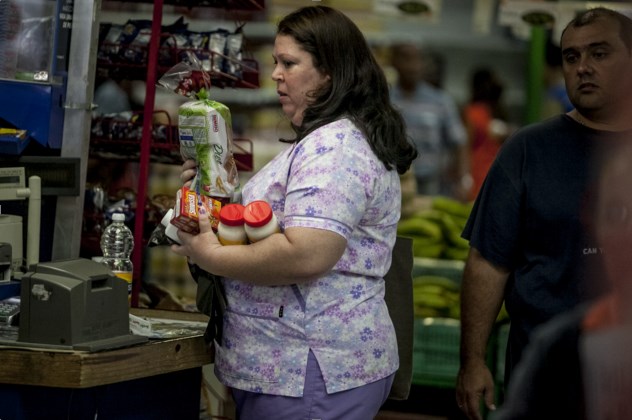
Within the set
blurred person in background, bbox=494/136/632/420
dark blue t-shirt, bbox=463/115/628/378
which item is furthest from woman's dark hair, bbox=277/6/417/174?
blurred person in background, bbox=494/136/632/420

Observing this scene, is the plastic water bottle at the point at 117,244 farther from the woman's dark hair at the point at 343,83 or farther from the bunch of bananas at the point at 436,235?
the bunch of bananas at the point at 436,235

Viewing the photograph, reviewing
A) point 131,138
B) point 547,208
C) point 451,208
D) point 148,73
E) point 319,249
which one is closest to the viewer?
point 319,249

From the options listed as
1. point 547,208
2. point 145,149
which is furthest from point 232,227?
point 547,208

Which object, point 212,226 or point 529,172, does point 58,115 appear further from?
point 529,172

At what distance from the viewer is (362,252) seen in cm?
301

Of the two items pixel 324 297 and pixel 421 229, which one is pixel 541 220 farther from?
pixel 421 229

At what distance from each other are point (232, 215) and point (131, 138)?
1.21m

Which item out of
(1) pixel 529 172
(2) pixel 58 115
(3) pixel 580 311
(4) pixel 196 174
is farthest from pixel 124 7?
(3) pixel 580 311

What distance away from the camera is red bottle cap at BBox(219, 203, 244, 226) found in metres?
2.89

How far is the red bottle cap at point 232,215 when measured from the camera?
2.89m

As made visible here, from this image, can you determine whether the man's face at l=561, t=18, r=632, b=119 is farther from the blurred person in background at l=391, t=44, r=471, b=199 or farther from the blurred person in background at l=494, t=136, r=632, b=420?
the blurred person in background at l=391, t=44, r=471, b=199

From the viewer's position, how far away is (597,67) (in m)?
3.51

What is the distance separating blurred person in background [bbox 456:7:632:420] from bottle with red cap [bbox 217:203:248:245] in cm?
107

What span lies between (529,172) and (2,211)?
5.53 feet
